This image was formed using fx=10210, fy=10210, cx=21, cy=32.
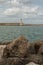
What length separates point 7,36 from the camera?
15688 centimetres

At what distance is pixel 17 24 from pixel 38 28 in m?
0.33

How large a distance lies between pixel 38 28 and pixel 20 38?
0.34m

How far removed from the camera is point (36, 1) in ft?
515

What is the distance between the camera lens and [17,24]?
156875mm

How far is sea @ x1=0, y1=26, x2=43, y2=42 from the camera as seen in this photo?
156875 mm

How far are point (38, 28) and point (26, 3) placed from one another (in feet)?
1.40

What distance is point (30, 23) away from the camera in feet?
515

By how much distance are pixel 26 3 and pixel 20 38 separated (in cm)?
56

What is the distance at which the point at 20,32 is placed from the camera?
157 meters

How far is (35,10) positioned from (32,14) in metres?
0.15

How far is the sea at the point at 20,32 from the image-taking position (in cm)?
15688

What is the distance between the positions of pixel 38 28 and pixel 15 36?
1.23ft

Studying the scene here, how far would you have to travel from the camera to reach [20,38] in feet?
515

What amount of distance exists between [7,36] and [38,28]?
1.61 feet
